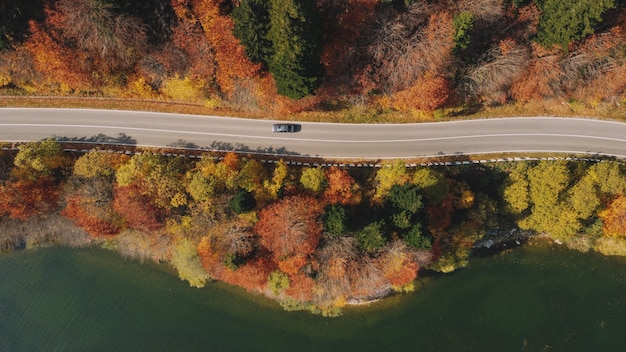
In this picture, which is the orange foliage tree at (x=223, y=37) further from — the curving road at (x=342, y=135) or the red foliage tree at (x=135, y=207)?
the red foliage tree at (x=135, y=207)

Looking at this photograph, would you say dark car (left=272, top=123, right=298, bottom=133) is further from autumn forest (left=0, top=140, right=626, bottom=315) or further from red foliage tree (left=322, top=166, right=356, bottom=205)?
red foliage tree (left=322, top=166, right=356, bottom=205)

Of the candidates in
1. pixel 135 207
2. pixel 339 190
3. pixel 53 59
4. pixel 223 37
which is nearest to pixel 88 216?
pixel 135 207

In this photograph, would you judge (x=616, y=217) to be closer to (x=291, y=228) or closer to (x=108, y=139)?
(x=291, y=228)

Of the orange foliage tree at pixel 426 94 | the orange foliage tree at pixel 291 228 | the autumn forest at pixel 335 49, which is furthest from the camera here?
the orange foliage tree at pixel 426 94

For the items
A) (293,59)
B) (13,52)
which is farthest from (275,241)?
(13,52)

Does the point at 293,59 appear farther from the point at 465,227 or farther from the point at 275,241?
the point at 465,227

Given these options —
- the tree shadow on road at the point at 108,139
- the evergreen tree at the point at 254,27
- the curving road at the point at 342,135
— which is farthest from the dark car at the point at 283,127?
the tree shadow on road at the point at 108,139

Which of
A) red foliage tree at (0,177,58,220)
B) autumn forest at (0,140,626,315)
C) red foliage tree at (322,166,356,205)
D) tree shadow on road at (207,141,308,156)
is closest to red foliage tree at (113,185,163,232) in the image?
autumn forest at (0,140,626,315)
